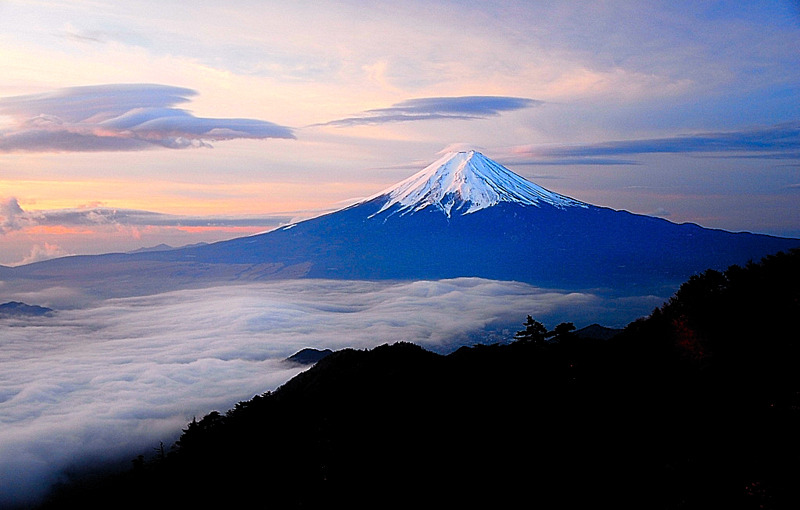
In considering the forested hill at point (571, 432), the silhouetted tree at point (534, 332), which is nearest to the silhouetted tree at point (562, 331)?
the forested hill at point (571, 432)

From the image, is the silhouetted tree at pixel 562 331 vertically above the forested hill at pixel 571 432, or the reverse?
the silhouetted tree at pixel 562 331

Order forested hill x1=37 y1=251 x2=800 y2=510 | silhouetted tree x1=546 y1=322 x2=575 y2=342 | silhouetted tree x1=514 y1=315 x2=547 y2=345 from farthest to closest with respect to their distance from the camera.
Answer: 1. silhouetted tree x1=514 y1=315 x2=547 y2=345
2. silhouetted tree x1=546 y1=322 x2=575 y2=342
3. forested hill x1=37 y1=251 x2=800 y2=510

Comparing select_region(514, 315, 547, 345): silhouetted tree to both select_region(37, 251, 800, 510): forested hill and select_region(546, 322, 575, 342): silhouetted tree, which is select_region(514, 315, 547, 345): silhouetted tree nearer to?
select_region(37, 251, 800, 510): forested hill

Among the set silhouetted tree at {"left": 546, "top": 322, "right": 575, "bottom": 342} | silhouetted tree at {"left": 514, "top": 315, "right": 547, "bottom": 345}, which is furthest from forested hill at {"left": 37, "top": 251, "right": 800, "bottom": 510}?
silhouetted tree at {"left": 546, "top": 322, "right": 575, "bottom": 342}

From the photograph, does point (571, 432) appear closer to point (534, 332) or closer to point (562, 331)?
point (562, 331)

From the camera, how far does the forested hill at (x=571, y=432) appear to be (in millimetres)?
17703

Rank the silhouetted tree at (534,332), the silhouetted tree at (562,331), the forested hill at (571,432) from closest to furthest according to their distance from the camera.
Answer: the forested hill at (571,432)
the silhouetted tree at (562,331)
the silhouetted tree at (534,332)

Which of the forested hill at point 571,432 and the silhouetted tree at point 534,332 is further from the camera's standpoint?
the silhouetted tree at point 534,332

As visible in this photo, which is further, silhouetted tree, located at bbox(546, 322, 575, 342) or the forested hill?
silhouetted tree, located at bbox(546, 322, 575, 342)

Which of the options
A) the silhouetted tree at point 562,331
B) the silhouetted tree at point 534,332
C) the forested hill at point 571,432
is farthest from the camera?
the silhouetted tree at point 534,332

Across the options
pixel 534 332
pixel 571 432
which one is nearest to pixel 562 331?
pixel 534 332

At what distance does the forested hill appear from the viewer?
1770 cm

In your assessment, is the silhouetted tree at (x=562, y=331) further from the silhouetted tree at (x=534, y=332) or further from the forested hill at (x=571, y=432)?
the silhouetted tree at (x=534, y=332)

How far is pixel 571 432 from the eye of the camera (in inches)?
886
